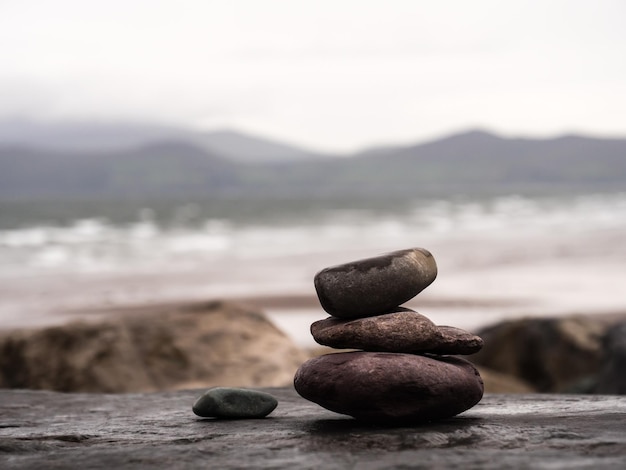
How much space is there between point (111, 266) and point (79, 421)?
22705 millimetres

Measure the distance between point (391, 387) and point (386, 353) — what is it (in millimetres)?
265

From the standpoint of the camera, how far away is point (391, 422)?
174 inches

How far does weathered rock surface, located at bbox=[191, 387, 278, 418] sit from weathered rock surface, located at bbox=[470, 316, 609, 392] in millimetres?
7170

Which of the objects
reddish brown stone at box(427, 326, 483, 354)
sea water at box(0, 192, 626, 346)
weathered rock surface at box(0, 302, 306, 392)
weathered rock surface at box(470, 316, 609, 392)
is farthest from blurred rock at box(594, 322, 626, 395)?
sea water at box(0, 192, 626, 346)

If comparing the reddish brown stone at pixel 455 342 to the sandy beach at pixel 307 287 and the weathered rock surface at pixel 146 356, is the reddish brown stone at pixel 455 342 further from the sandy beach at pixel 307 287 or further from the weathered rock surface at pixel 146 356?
the sandy beach at pixel 307 287

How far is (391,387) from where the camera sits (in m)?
4.30

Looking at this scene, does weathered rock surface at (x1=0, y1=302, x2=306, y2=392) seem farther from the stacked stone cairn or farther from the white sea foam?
the white sea foam

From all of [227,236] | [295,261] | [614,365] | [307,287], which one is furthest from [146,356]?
[227,236]

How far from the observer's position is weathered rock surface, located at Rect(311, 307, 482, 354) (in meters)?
4.61

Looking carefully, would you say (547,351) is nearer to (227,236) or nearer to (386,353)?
(386,353)

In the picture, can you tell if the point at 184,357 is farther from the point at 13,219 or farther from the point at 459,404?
the point at 13,219

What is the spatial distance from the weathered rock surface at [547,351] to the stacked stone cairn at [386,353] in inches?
283

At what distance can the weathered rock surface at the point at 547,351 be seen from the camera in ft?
37.9

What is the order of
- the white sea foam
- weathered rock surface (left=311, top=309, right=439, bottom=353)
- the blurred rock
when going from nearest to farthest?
weathered rock surface (left=311, top=309, right=439, bottom=353), the blurred rock, the white sea foam
